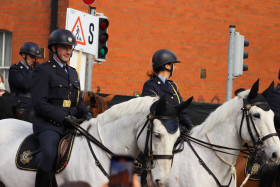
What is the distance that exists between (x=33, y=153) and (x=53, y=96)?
651 mm

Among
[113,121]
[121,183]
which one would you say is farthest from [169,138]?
[121,183]

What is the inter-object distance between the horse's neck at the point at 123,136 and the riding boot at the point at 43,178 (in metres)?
0.64

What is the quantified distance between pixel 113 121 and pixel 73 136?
0.46m

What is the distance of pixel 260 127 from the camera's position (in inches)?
247

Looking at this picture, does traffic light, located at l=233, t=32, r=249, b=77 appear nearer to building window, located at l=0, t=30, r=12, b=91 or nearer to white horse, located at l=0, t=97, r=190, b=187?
white horse, located at l=0, t=97, r=190, b=187

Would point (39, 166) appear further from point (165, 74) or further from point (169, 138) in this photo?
point (165, 74)

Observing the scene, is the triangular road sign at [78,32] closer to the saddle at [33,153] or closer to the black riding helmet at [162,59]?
the black riding helmet at [162,59]

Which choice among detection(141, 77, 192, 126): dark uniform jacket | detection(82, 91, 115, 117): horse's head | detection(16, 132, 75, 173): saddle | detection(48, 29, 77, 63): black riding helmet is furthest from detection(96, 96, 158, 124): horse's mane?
detection(82, 91, 115, 117): horse's head

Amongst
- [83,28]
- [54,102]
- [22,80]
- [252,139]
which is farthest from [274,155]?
[22,80]

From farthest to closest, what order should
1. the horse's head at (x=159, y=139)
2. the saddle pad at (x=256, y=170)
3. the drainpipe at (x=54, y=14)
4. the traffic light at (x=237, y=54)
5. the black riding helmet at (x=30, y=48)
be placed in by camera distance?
1. the drainpipe at (x=54, y=14)
2. the traffic light at (x=237, y=54)
3. the black riding helmet at (x=30, y=48)
4. the saddle pad at (x=256, y=170)
5. the horse's head at (x=159, y=139)

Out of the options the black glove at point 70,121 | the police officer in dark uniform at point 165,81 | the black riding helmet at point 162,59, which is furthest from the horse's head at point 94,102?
the black glove at point 70,121

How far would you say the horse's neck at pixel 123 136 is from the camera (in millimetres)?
5375

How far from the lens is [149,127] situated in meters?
5.13

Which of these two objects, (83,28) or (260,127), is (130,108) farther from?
(83,28)
